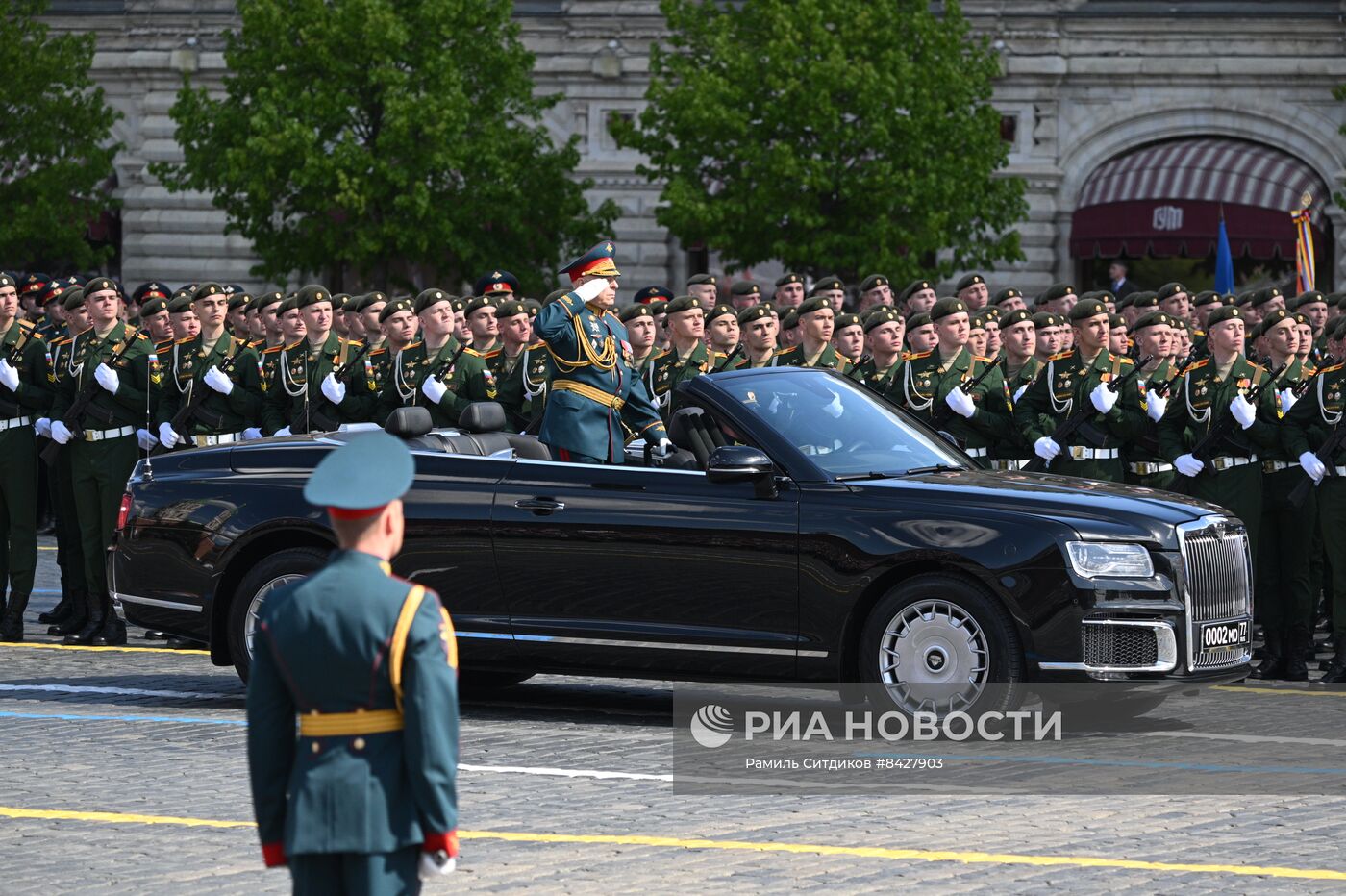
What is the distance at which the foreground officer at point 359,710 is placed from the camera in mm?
5133

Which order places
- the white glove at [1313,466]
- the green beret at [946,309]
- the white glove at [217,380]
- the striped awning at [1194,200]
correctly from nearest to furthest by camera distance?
the white glove at [1313,466] → the green beret at [946,309] → the white glove at [217,380] → the striped awning at [1194,200]

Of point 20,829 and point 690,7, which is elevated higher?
point 690,7

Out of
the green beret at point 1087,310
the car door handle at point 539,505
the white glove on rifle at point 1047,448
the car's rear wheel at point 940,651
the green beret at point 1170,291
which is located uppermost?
the green beret at point 1170,291

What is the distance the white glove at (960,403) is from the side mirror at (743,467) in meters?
3.90

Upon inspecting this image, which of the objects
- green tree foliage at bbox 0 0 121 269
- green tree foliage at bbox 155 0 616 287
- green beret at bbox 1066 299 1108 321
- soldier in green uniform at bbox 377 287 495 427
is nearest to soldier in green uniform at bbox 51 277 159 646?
soldier in green uniform at bbox 377 287 495 427

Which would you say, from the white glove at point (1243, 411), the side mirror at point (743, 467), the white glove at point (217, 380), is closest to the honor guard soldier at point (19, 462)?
the white glove at point (217, 380)

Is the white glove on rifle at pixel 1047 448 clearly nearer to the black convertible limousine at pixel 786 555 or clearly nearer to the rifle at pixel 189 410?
the black convertible limousine at pixel 786 555

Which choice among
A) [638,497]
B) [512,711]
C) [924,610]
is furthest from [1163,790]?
[512,711]

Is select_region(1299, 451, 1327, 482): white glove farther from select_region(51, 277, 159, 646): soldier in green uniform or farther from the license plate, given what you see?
select_region(51, 277, 159, 646): soldier in green uniform

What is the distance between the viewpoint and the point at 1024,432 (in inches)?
570

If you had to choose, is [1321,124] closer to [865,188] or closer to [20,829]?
[865,188]

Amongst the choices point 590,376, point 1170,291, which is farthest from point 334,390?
point 1170,291

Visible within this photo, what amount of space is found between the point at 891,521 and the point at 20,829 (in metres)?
3.87

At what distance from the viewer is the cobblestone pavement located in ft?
25.6
